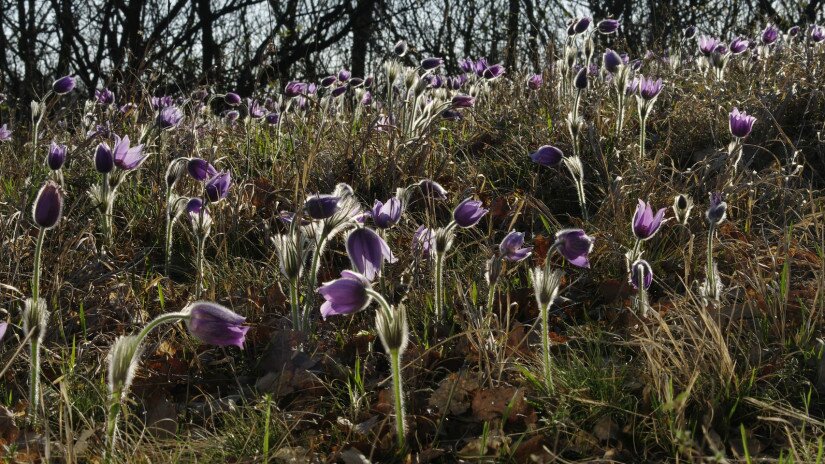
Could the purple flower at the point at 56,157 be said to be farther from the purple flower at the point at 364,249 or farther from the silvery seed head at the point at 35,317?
the purple flower at the point at 364,249

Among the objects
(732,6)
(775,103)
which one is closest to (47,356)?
(775,103)

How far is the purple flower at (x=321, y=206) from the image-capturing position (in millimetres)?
2033

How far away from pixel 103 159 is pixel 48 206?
0.77 m

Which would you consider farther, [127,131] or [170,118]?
[127,131]

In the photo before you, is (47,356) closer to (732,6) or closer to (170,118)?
(170,118)

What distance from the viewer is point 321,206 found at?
6.70 feet

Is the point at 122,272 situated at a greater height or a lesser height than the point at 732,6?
lesser

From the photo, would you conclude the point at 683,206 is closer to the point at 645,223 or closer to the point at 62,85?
the point at 645,223

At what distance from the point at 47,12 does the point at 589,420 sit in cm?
792

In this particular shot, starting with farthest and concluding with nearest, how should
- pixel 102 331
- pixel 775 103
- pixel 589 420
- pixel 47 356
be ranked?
1. pixel 775 103
2. pixel 102 331
3. pixel 47 356
4. pixel 589 420

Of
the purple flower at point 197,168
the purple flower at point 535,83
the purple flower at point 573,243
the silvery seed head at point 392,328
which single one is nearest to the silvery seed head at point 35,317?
the silvery seed head at point 392,328

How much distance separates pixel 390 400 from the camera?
194 centimetres

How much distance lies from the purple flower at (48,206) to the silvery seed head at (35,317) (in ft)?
0.71

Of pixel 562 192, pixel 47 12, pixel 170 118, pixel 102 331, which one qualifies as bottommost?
pixel 102 331
